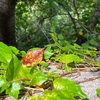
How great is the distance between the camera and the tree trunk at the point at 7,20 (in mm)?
1970

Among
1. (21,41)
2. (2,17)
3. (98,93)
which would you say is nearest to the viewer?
(98,93)

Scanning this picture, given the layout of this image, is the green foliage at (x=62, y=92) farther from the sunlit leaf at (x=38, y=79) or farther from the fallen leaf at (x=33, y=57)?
the fallen leaf at (x=33, y=57)

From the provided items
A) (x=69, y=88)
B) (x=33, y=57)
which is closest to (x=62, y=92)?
(x=69, y=88)

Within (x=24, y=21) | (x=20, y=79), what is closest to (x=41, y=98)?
(x=20, y=79)

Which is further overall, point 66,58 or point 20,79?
point 66,58

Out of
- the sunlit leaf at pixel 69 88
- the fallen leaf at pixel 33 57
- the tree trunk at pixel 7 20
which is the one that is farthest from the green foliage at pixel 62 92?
the tree trunk at pixel 7 20

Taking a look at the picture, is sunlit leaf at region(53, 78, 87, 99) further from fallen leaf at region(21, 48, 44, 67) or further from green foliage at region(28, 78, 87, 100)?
fallen leaf at region(21, 48, 44, 67)

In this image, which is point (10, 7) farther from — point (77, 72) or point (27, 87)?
point (27, 87)

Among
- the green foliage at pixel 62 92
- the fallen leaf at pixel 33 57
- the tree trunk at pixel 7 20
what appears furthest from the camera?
the tree trunk at pixel 7 20

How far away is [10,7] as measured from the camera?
2.04 m

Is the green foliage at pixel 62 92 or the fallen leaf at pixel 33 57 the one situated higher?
the fallen leaf at pixel 33 57

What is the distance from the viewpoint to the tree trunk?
6.46 feet

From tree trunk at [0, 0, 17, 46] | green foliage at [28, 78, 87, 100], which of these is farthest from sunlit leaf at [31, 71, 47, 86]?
tree trunk at [0, 0, 17, 46]

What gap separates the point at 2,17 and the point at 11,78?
141cm
